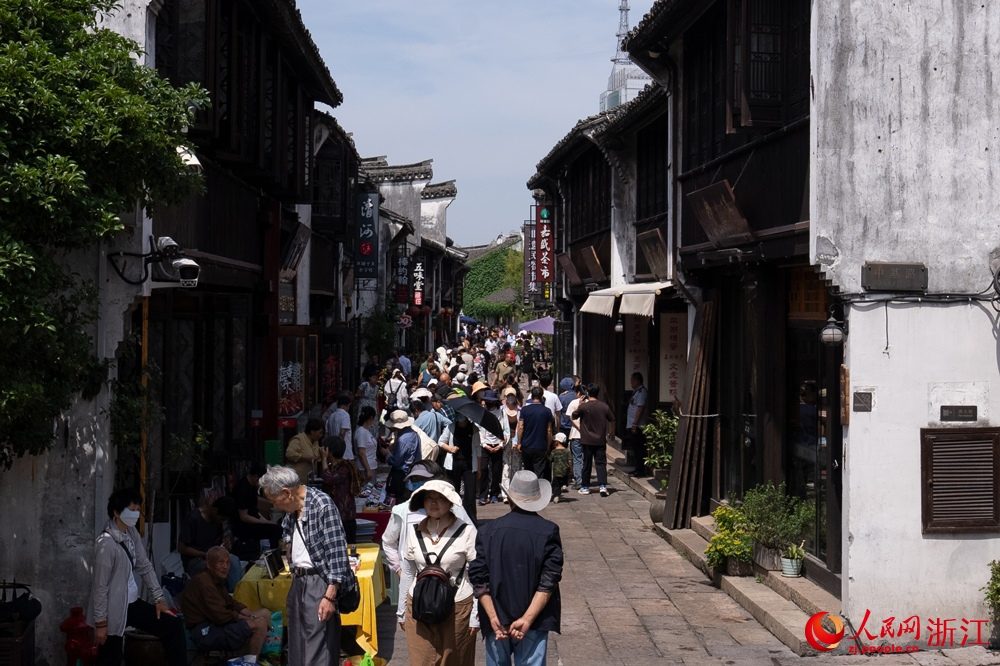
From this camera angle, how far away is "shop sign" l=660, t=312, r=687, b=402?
21984mm

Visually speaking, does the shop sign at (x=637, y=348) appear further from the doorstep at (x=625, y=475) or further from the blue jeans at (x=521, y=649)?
the blue jeans at (x=521, y=649)

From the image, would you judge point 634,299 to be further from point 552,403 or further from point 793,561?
point 793,561

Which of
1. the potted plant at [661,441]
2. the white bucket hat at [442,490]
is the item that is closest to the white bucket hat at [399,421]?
the potted plant at [661,441]

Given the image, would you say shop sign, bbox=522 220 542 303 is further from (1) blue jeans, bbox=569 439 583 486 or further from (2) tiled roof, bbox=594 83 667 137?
(1) blue jeans, bbox=569 439 583 486

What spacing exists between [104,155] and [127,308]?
6.53ft

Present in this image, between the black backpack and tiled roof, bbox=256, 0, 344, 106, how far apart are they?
9.15 metres

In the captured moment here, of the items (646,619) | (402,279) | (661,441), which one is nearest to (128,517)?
(646,619)

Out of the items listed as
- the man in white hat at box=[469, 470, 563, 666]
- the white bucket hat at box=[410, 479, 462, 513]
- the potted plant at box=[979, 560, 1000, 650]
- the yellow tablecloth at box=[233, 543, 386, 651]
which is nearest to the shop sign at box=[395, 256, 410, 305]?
the yellow tablecloth at box=[233, 543, 386, 651]

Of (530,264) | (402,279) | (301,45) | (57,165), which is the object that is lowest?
Answer: (57,165)

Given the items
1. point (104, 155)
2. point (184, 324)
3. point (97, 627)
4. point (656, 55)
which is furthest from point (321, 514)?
point (656, 55)

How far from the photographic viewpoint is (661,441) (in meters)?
19.5

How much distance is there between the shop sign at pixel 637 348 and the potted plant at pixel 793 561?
491 inches

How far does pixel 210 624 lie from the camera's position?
9703mm

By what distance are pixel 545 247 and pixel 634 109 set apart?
51.3 ft
